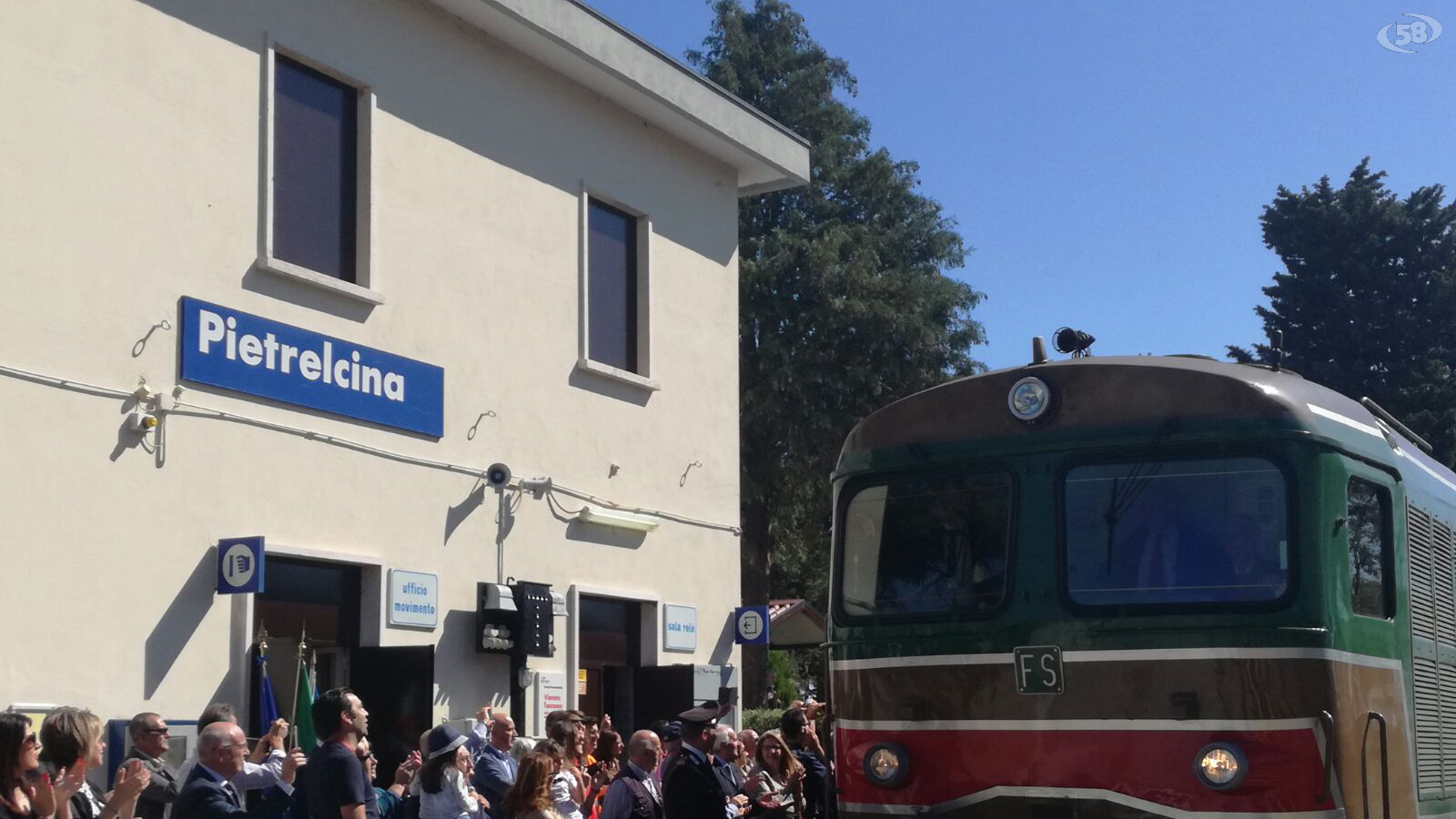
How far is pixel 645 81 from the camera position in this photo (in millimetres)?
15516

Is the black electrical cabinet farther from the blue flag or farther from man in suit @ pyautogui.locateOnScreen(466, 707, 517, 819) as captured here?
→ the blue flag

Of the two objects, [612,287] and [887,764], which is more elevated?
[612,287]

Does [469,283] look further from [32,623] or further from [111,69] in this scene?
[32,623]

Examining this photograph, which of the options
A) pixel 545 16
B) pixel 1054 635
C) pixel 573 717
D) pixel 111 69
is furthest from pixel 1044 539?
pixel 545 16

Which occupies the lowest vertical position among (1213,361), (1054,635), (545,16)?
(1054,635)

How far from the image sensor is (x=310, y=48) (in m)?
12.2

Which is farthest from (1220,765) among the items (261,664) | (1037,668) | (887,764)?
(261,664)

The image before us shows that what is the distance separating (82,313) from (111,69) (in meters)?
1.68

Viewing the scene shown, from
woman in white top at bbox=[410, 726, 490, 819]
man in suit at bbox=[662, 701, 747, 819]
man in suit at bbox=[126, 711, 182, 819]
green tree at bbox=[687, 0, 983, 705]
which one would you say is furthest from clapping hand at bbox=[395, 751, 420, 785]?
green tree at bbox=[687, 0, 983, 705]

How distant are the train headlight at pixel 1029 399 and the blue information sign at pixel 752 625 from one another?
8.62 metres

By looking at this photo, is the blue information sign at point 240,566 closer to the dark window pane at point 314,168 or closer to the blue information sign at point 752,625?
the dark window pane at point 314,168

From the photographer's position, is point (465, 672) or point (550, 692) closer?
point (465, 672)

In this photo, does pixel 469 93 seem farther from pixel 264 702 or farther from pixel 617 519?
pixel 264 702

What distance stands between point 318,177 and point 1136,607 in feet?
25.0
